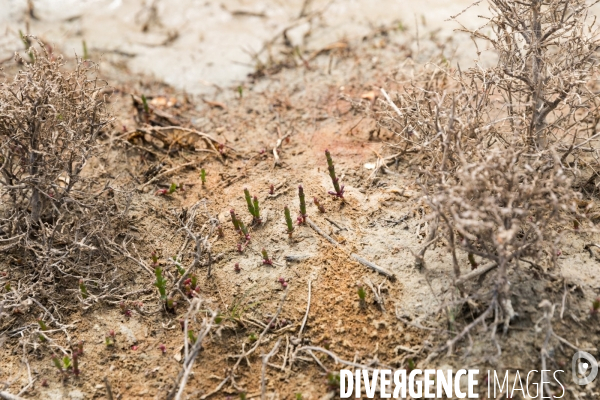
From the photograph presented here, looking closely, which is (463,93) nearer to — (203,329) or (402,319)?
(402,319)

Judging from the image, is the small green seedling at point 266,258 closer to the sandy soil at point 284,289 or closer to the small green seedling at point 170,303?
the sandy soil at point 284,289

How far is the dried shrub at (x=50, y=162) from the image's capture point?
348 centimetres

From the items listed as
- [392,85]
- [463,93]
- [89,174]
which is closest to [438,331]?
[463,93]

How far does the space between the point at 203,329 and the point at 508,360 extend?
4.92 ft

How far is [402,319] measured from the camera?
10.6ft

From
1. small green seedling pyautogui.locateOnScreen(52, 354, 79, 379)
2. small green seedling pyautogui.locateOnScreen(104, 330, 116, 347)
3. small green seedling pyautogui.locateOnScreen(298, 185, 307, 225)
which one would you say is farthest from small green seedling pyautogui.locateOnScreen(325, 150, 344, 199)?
small green seedling pyautogui.locateOnScreen(52, 354, 79, 379)

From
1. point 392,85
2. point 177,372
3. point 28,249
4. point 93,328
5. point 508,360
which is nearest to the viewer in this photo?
point 508,360

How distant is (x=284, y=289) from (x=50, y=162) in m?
1.56

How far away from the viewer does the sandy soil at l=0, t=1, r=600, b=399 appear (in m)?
3.12

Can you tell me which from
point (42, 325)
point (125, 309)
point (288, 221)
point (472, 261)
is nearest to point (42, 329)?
point (42, 325)

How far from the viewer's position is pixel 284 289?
3.49 metres

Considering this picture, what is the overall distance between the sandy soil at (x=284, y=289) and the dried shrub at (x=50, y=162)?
21cm

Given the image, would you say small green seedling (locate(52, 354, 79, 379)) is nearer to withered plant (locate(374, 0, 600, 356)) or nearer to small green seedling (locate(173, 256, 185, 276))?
small green seedling (locate(173, 256, 185, 276))

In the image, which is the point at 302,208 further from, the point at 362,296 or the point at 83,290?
the point at 83,290
